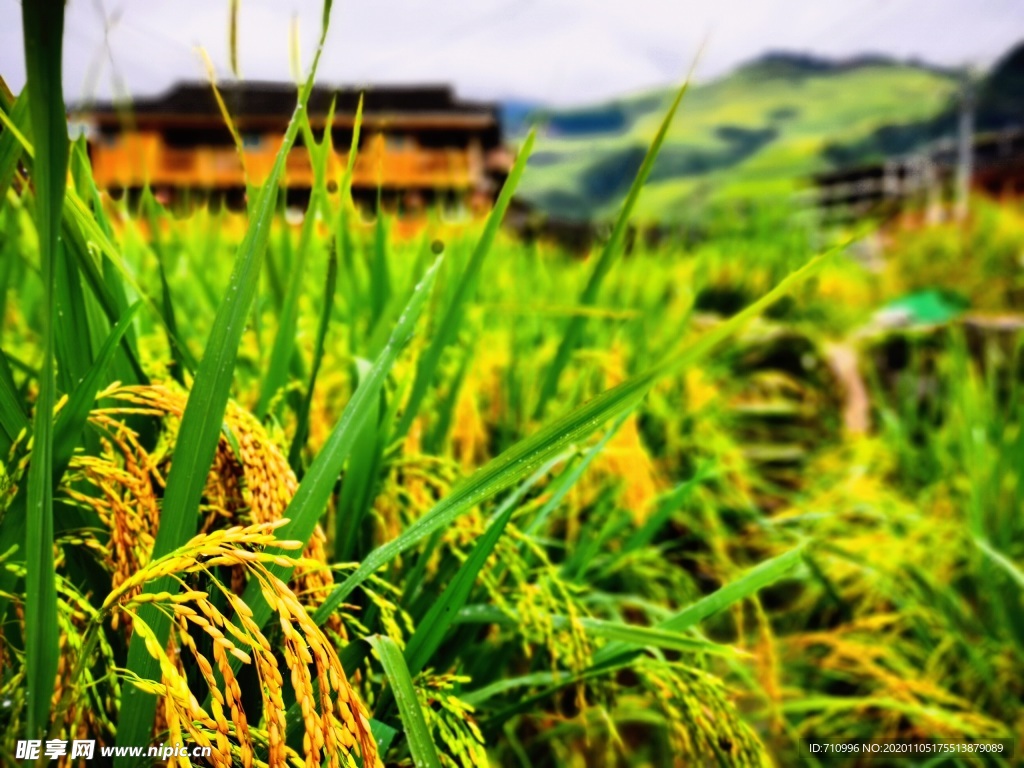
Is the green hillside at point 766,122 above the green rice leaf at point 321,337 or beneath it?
above

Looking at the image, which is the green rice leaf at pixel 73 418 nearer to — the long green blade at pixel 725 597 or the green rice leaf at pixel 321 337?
the green rice leaf at pixel 321 337

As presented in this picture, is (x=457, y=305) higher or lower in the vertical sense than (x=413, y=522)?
higher

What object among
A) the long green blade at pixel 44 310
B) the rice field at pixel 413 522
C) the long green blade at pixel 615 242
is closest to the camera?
the long green blade at pixel 44 310

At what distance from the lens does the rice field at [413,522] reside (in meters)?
0.47

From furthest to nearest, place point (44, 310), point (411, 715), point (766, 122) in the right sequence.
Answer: point (766, 122) < point (411, 715) < point (44, 310)

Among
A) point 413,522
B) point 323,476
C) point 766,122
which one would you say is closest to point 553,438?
point 323,476

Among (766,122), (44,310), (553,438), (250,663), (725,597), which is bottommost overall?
(725,597)

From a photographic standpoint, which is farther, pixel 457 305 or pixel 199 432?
pixel 457 305

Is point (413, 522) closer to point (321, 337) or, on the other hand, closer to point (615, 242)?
point (321, 337)

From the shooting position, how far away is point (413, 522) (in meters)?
0.77

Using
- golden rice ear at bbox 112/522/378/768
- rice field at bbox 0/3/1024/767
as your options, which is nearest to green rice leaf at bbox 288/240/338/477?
rice field at bbox 0/3/1024/767

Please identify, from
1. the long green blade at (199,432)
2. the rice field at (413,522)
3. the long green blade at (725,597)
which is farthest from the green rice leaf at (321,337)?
the long green blade at (725,597)

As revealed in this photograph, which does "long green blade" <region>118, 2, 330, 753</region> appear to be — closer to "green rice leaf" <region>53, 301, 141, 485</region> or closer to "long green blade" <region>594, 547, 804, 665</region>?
"green rice leaf" <region>53, 301, 141, 485</region>

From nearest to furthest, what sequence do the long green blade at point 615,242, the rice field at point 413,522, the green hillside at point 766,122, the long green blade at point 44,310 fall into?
the long green blade at point 44,310, the rice field at point 413,522, the long green blade at point 615,242, the green hillside at point 766,122
